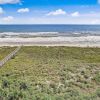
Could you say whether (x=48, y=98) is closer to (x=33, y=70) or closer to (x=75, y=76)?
(x=75, y=76)

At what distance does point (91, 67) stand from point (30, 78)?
33.9 ft

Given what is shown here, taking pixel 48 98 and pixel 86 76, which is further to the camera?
pixel 86 76

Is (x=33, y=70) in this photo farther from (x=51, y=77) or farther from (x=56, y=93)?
(x=56, y=93)

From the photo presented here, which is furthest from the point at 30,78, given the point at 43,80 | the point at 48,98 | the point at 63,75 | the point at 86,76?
the point at 48,98

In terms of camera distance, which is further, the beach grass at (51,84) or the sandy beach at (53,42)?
the sandy beach at (53,42)

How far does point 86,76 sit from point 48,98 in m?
11.3

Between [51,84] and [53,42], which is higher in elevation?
[53,42]

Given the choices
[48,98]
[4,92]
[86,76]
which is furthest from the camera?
[86,76]

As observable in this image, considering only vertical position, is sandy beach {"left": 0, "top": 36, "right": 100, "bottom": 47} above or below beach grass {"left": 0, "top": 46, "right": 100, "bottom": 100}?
above

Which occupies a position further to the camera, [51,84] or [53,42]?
[53,42]

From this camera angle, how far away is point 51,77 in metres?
26.8

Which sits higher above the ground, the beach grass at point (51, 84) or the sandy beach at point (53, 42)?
the sandy beach at point (53, 42)

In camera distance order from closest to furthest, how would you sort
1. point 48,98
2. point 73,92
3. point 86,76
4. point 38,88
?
point 48,98
point 73,92
point 38,88
point 86,76

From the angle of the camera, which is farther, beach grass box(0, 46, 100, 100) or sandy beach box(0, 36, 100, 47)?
sandy beach box(0, 36, 100, 47)
